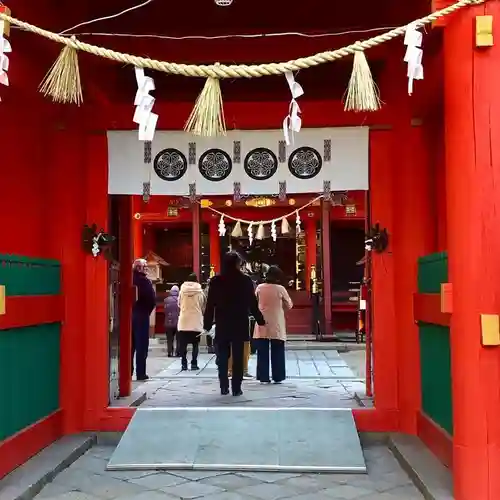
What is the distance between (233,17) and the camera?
19.9 feet

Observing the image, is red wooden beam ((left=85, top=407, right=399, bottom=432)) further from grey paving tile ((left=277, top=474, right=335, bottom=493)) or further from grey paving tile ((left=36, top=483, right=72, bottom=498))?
grey paving tile ((left=36, top=483, right=72, bottom=498))

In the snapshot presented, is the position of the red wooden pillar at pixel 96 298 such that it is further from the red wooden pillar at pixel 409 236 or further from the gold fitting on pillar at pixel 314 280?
the gold fitting on pillar at pixel 314 280

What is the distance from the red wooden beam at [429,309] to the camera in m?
5.10

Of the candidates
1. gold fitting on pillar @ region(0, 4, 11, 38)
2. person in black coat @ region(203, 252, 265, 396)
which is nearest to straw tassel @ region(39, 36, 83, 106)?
gold fitting on pillar @ region(0, 4, 11, 38)

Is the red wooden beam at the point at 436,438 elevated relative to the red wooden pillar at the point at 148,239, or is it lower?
lower

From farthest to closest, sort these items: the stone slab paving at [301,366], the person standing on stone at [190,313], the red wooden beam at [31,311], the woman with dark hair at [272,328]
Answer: the person standing on stone at [190,313]
the stone slab paving at [301,366]
the woman with dark hair at [272,328]
the red wooden beam at [31,311]

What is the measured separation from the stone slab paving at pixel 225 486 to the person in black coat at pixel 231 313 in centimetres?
257

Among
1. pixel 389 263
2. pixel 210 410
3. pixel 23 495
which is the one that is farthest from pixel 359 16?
pixel 23 495

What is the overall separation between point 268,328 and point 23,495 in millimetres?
4810

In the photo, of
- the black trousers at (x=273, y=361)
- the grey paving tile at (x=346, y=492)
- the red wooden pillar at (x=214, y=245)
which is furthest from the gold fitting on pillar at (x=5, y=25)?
the red wooden pillar at (x=214, y=245)

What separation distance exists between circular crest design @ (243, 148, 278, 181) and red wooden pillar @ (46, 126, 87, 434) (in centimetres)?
166

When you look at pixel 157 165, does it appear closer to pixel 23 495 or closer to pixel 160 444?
pixel 160 444

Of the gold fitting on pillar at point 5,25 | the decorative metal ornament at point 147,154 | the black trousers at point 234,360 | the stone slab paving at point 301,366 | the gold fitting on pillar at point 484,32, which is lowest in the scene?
the stone slab paving at point 301,366

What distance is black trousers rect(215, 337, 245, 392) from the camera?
7.56m
